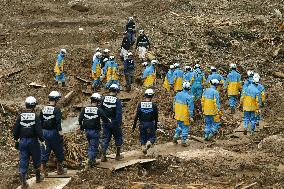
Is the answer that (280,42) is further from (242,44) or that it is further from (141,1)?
(141,1)

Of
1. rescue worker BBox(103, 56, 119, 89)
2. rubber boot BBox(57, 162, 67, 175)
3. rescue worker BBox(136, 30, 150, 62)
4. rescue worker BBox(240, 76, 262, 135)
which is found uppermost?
rescue worker BBox(136, 30, 150, 62)

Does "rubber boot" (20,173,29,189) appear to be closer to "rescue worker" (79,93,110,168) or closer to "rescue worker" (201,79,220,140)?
"rescue worker" (79,93,110,168)

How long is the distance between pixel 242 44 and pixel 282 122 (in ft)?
38.4

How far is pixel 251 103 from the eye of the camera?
17391mm

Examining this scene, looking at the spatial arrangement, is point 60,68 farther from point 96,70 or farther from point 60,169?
point 60,169

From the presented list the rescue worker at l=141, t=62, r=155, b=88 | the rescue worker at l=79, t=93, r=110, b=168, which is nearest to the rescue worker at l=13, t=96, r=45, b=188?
the rescue worker at l=79, t=93, r=110, b=168

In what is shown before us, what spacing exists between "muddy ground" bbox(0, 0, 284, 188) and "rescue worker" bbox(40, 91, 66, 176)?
0.96 meters

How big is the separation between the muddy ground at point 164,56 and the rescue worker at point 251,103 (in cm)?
58

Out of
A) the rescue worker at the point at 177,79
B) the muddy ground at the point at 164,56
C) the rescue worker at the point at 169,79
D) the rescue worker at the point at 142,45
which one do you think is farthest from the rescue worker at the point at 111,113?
the rescue worker at the point at 142,45

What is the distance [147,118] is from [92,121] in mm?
1959

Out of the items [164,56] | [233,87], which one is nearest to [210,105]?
[233,87]

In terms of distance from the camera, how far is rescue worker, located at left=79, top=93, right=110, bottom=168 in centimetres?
1300

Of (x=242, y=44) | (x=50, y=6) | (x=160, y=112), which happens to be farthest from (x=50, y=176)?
(x=50, y=6)

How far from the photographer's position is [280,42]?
29875 millimetres
